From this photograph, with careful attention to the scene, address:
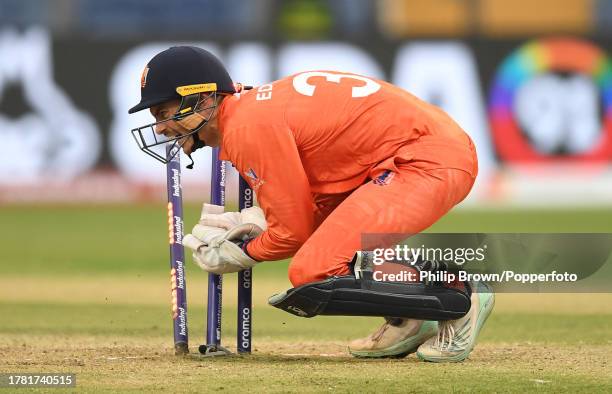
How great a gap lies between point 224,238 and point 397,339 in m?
1.03

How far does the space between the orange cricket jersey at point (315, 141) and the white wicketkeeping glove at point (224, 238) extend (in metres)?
0.10

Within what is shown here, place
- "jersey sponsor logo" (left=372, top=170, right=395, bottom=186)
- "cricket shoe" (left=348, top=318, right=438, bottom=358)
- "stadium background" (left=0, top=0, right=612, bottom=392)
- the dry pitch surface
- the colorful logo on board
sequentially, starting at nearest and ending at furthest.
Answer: the dry pitch surface, "jersey sponsor logo" (left=372, top=170, right=395, bottom=186), "cricket shoe" (left=348, top=318, right=438, bottom=358), "stadium background" (left=0, top=0, right=612, bottom=392), the colorful logo on board

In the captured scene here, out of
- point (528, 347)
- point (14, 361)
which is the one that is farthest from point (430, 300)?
point (14, 361)

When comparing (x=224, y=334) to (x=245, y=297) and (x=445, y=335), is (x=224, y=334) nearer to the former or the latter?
(x=245, y=297)

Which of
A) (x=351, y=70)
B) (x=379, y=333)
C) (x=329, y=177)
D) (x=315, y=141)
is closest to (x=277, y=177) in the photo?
(x=315, y=141)

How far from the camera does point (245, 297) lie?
6414mm

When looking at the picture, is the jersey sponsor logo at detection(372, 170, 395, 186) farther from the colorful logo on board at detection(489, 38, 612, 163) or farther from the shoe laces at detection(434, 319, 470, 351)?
the colorful logo on board at detection(489, 38, 612, 163)

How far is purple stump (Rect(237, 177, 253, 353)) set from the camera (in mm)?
6402

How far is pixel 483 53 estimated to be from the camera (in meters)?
18.1

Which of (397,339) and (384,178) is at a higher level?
(384,178)

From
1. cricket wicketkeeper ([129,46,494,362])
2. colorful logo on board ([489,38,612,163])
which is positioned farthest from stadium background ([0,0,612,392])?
cricket wicketkeeper ([129,46,494,362])

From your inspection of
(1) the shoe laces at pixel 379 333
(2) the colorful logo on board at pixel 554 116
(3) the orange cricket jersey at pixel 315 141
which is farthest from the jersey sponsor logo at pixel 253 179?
(2) the colorful logo on board at pixel 554 116

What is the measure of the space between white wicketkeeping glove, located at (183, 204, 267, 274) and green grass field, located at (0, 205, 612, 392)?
48cm

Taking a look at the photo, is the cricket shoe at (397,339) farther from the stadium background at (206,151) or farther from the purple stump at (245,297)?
the stadium background at (206,151)
